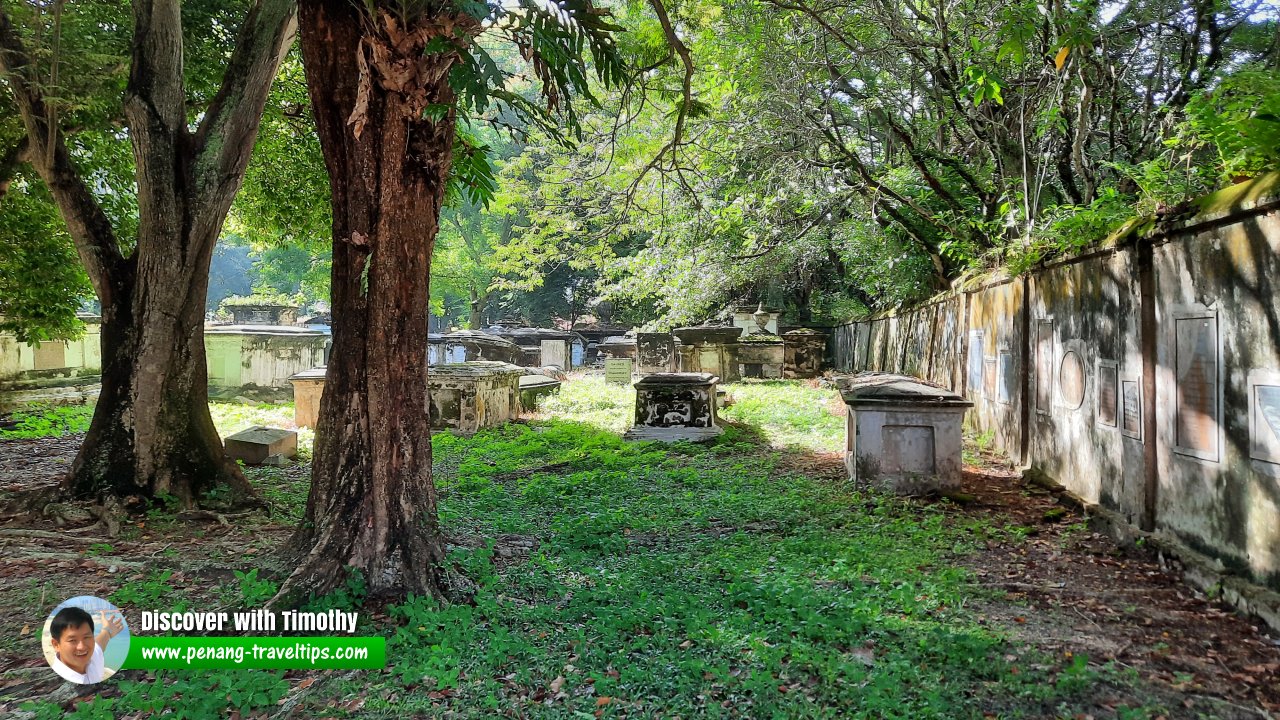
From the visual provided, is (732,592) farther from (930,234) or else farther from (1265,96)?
(930,234)

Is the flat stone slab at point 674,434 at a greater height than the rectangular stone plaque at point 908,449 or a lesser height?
lesser

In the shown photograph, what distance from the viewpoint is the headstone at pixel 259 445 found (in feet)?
25.4

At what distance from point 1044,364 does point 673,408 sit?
4.71 metres

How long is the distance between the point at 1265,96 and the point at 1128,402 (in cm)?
205

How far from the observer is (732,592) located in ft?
12.4

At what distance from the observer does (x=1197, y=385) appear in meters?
3.85

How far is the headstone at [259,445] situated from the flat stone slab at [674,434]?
4.33 m

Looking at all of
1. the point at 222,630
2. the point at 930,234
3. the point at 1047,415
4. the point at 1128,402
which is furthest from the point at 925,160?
the point at 222,630

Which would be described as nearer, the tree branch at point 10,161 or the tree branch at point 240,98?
the tree branch at point 240,98

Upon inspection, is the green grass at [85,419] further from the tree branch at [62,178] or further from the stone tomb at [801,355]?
the stone tomb at [801,355]

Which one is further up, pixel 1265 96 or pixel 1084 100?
pixel 1084 100

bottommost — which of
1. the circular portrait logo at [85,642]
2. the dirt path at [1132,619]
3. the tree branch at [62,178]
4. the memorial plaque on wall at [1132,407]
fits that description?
the dirt path at [1132,619]

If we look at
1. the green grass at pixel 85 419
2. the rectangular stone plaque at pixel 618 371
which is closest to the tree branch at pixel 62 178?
the green grass at pixel 85 419

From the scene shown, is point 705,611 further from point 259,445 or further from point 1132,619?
point 259,445
